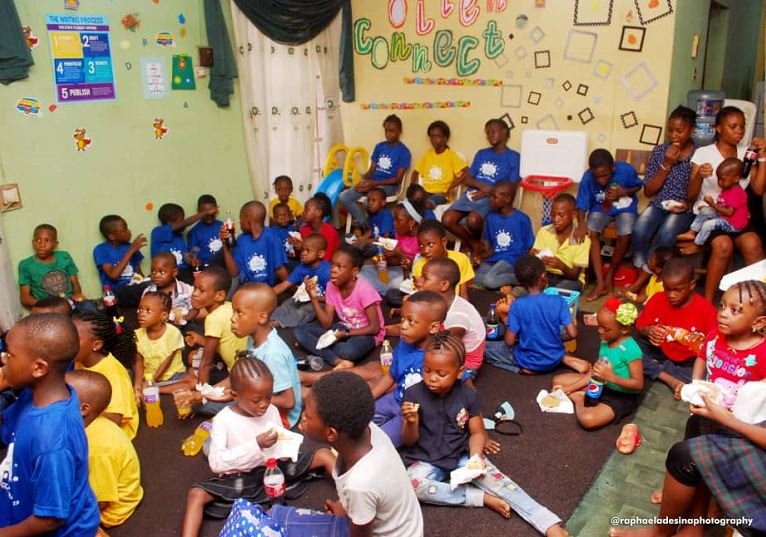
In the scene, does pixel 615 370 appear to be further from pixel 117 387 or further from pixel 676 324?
pixel 117 387

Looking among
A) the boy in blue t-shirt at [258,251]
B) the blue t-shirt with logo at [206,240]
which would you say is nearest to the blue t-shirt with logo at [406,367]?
the boy in blue t-shirt at [258,251]

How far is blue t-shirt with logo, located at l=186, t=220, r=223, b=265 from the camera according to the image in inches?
254

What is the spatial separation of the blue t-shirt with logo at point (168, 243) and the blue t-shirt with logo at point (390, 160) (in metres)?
2.35

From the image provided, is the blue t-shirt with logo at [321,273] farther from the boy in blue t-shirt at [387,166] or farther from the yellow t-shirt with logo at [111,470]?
the yellow t-shirt with logo at [111,470]

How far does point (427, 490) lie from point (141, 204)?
4444 mm

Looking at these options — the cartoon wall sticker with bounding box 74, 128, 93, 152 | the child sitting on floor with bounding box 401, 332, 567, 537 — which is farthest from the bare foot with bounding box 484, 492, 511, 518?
the cartoon wall sticker with bounding box 74, 128, 93, 152

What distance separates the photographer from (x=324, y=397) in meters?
2.35

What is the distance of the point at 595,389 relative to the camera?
3854 millimetres

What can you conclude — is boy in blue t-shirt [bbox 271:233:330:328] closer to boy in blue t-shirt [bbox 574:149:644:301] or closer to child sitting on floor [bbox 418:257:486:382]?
child sitting on floor [bbox 418:257:486:382]

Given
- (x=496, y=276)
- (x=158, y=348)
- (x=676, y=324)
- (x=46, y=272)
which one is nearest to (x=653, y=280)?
(x=676, y=324)

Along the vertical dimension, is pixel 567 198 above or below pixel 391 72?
below

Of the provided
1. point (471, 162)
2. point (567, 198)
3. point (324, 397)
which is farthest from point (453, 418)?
point (471, 162)

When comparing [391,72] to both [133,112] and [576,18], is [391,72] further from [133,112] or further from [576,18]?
[133,112]

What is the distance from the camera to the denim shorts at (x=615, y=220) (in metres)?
5.93
